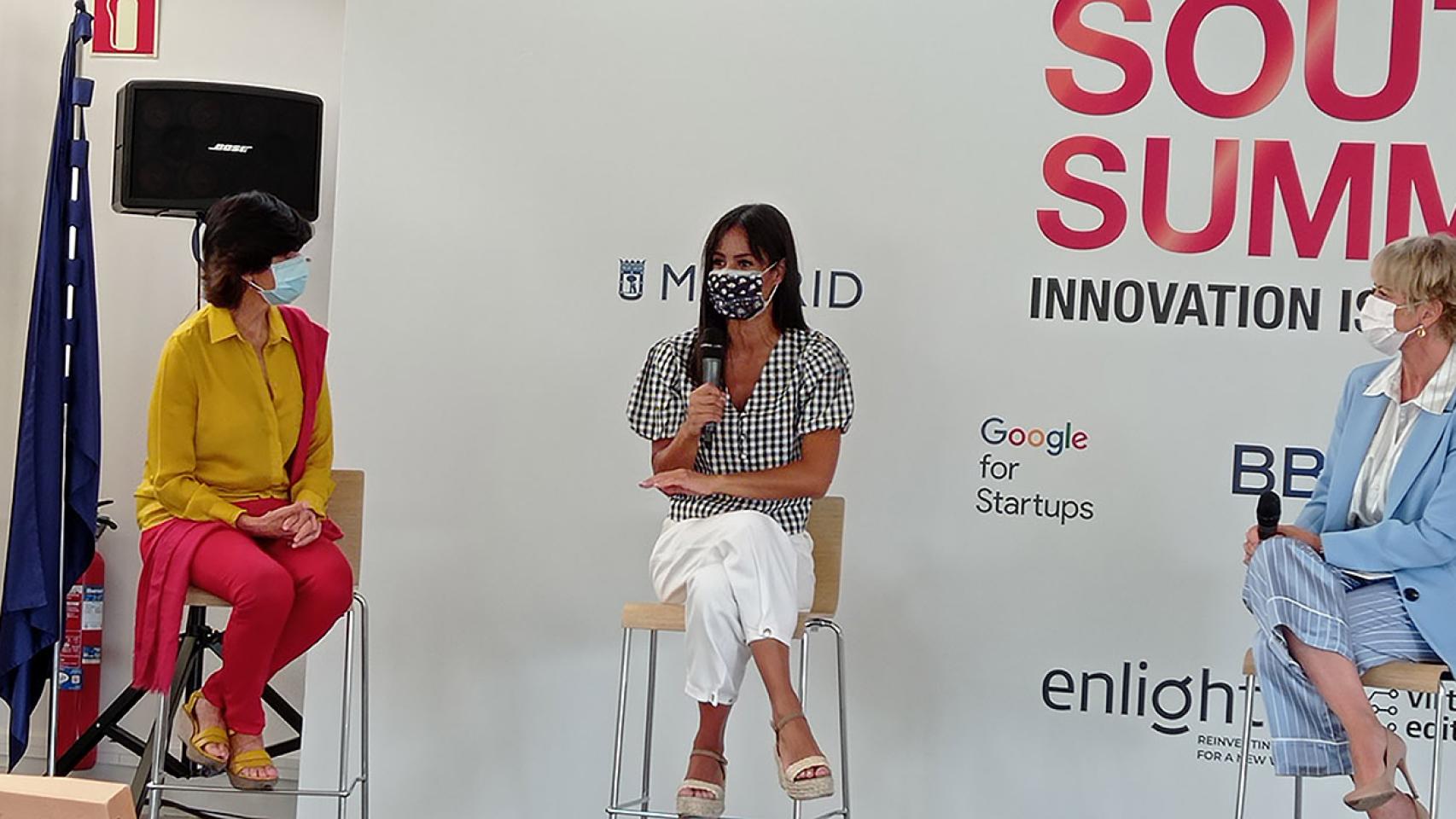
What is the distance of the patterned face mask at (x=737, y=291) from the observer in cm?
334

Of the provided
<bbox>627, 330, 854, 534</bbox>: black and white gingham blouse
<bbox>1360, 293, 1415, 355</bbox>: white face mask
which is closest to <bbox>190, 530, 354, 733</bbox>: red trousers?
<bbox>627, 330, 854, 534</bbox>: black and white gingham blouse

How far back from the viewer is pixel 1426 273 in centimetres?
299

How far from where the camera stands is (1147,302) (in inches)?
147

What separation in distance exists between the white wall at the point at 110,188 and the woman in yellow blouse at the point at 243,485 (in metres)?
1.16

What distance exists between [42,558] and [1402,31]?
3172mm

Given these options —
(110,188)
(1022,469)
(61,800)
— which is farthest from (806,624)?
(110,188)

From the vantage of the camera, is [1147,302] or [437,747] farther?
[437,747]

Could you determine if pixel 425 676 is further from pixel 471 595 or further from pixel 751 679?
pixel 751 679

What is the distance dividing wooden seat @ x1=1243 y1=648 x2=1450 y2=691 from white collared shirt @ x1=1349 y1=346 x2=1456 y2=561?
192 millimetres

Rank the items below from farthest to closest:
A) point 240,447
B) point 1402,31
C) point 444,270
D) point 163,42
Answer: point 163,42
point 444,270
point 1402,31
point 240,447

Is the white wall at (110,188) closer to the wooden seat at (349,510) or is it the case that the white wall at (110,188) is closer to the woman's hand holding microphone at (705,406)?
the wooden seat at (349,510)

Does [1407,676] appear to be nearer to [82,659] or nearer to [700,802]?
[700,802]

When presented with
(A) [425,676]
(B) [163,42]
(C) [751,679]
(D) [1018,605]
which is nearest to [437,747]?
(A) [425,676]

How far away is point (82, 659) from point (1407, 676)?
135 inches
